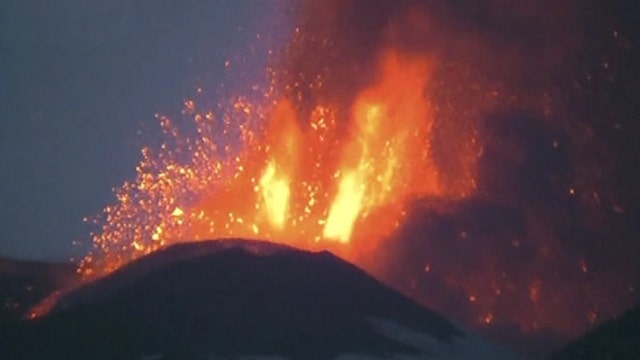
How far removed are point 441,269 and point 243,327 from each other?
20.3 meters

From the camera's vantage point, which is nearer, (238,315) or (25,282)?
(238,315)

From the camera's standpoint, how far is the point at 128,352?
164 feet

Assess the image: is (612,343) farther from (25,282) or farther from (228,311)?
(25,282)

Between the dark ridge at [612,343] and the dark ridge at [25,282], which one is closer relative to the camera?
the dark ridge at [612,343]

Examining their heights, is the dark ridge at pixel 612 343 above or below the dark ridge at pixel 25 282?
below

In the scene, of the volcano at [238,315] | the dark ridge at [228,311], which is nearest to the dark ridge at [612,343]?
the volcano at [238,315]

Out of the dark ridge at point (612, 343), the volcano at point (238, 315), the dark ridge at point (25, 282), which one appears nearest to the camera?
the dark ridge at point (612, 343)

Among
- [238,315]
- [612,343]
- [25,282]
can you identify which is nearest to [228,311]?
[238,315]

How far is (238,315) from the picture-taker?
55.7 meters

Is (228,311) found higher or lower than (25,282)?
lower

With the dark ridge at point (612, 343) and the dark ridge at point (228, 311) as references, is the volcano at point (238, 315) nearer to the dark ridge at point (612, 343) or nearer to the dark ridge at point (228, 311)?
the dark ridge at point (228, 311)

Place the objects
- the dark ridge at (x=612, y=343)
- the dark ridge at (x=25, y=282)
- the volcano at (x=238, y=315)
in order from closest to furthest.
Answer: the dark ridge at (x=612, y=343), the volcano at (x=238, y=315), the dark ridge at (x=25, y=282)

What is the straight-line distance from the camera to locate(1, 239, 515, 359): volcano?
51.3 m

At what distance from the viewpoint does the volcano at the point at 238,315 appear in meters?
51.3
